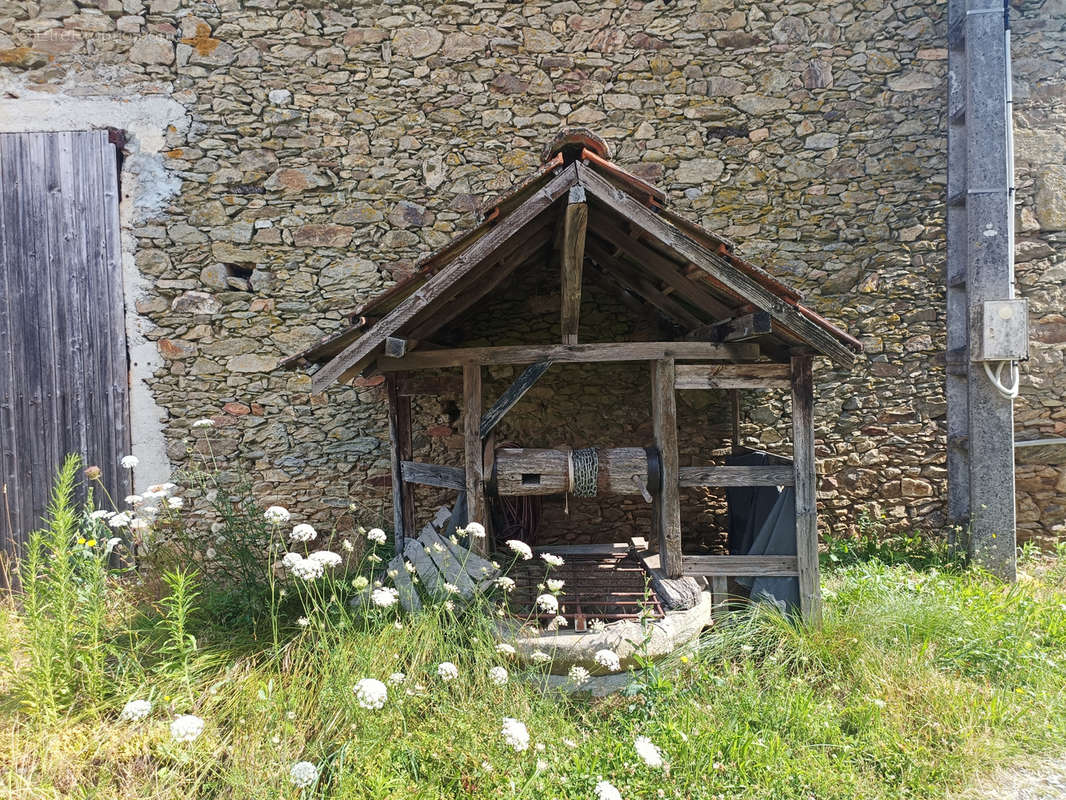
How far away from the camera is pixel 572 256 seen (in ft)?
9.70

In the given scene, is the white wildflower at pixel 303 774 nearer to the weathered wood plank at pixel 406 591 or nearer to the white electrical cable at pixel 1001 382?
the weathered wood plank at pixel 406 591

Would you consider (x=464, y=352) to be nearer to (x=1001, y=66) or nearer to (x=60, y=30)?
(x=60, y=30)

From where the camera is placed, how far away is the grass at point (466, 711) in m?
2.20

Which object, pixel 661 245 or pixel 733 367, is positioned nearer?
pixel 661 245

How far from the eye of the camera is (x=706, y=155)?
4875mm

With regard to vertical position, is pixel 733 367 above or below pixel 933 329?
below

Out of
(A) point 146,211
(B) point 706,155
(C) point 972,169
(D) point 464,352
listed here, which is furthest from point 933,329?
(A) point 146,211

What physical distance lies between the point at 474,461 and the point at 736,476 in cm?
160

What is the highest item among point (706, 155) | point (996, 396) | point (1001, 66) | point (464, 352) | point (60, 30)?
point (60, 30)

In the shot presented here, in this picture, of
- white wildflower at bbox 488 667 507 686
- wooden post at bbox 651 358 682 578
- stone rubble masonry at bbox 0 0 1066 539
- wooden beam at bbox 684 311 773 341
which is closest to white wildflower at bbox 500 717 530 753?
white wildflower at bbox 488 667 507 686

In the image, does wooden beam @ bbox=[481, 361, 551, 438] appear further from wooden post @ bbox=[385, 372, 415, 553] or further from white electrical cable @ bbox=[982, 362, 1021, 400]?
white electrical cable @ bbox=[982, 362, 1021, 400]

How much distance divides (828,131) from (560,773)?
5367mm

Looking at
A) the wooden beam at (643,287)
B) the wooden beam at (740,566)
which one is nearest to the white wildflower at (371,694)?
the wooden beam at (740,566)

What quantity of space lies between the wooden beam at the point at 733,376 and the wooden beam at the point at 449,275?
1.31m
